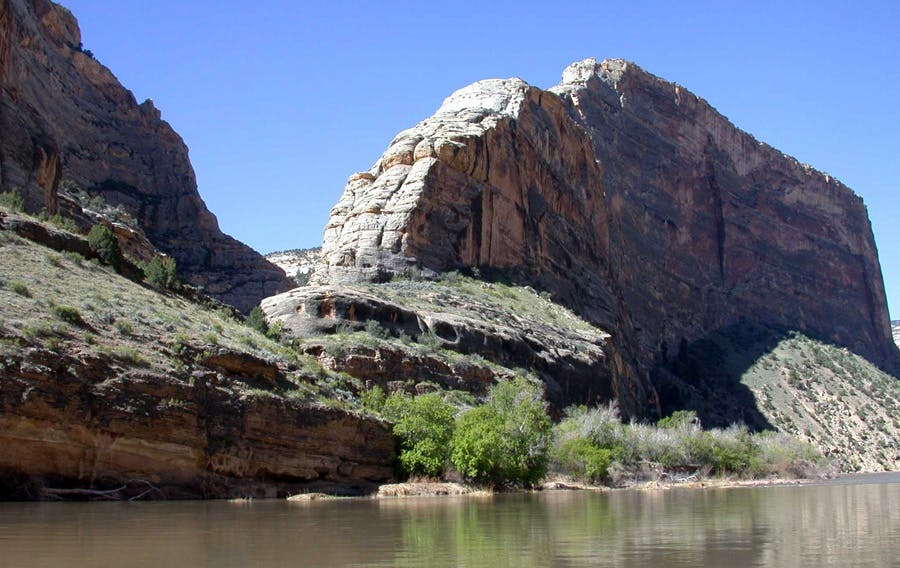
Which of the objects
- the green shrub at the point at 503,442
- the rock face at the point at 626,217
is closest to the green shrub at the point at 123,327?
the green shrub at the point at 503,442

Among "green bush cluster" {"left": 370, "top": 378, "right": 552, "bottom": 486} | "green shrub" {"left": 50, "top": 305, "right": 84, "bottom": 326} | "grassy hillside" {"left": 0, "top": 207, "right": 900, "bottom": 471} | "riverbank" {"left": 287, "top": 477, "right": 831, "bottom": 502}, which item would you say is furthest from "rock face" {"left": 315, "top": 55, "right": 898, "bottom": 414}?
"green shrub" {"left": 50, "top": 305, "right": 84, "bottom": 326}

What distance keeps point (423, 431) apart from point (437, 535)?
18467 mm

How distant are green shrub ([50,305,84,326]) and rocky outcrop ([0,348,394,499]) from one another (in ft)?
6.77

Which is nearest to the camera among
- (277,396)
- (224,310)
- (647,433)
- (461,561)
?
(461,561)

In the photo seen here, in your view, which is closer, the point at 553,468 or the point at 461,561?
the point at 461,561

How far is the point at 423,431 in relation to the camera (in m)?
38.2

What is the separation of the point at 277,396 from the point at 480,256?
132 ft

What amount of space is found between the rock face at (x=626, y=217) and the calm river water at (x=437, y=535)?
41.4 m

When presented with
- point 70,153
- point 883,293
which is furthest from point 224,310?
point 883,293

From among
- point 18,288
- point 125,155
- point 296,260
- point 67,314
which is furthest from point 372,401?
point 296,260

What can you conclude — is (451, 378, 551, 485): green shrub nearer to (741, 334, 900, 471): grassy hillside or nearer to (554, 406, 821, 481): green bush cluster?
(554, 406, 821, 481): green bush cluster

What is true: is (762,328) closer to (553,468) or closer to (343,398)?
(553,468)

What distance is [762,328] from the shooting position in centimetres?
12900

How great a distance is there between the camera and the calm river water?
15695mm
